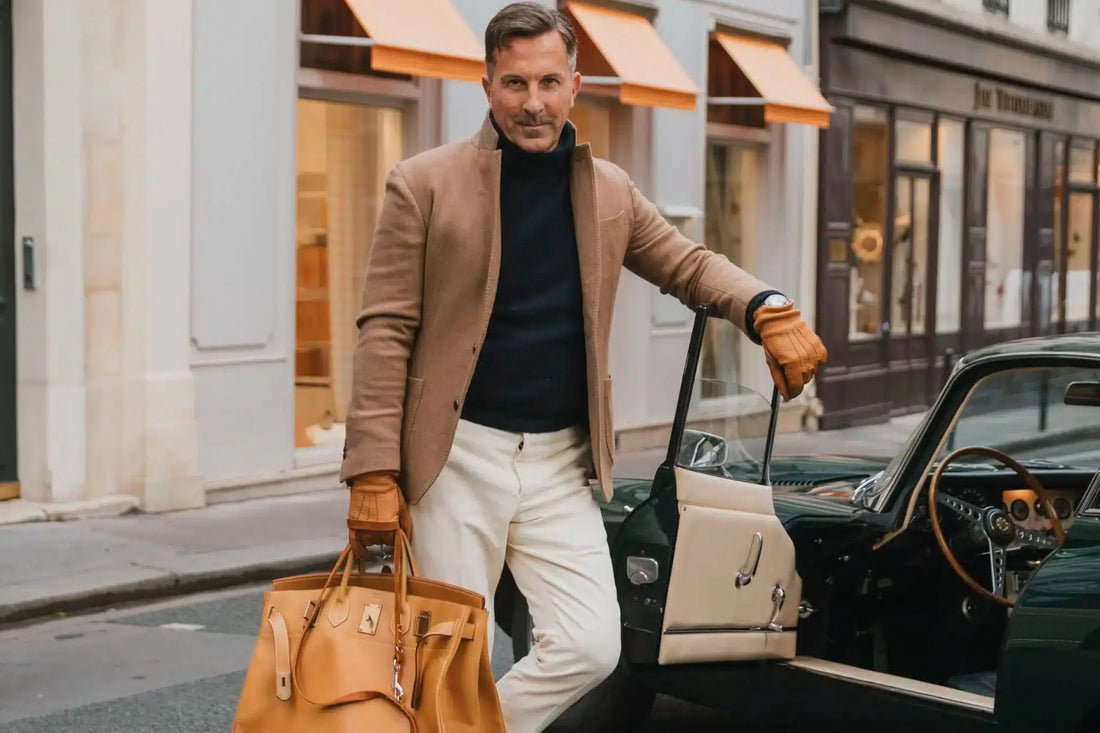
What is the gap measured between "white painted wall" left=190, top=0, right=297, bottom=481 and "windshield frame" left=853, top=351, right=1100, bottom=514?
6483mm

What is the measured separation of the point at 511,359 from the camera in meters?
3.75

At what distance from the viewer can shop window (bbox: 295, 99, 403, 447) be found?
11758mm

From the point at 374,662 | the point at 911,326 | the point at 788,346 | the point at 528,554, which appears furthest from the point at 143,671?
the point at 911,326

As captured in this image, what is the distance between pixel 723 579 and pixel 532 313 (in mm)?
1110

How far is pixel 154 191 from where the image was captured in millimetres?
10234

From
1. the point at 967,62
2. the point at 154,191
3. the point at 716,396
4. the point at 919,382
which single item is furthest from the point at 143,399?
the point at 967,62

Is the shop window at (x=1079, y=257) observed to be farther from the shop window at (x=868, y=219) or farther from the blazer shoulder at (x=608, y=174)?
the blazer shoulder at (x=608, y=174)

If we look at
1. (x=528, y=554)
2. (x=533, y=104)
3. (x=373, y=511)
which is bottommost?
(x=528, y=554)

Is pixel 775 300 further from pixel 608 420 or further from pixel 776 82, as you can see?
pixel 776 82

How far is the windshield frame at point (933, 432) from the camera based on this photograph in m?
4.71

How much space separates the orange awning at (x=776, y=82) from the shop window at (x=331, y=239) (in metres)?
4.64

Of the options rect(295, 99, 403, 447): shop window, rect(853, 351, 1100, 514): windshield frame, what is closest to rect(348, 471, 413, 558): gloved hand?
rect(853, 351, 1100, 514): windshield frame

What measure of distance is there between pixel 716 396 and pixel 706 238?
38.9ft

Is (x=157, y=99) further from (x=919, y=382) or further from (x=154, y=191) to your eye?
(x=919, y=382)
